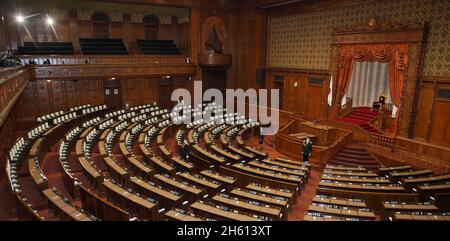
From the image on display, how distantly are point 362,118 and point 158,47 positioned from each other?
13215mm

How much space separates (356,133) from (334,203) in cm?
777

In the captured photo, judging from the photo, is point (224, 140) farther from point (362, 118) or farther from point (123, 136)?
point (362, 118)

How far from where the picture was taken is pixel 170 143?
14.5 m

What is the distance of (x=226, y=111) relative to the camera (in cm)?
1950

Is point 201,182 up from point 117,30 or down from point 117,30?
down

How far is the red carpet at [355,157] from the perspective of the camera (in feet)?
39.5

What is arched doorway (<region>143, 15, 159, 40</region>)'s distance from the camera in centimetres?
2077

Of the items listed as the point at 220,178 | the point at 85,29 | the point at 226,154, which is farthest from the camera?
the point at 85,29

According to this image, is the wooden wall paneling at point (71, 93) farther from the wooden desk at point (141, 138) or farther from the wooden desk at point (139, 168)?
the wooden desk at point (139, 168)

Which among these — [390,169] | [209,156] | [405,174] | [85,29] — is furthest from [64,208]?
[85,29]

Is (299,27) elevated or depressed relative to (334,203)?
elevated

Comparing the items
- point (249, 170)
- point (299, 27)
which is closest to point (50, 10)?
point (299, 27)

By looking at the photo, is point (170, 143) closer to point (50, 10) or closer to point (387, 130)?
point (387, 130)
